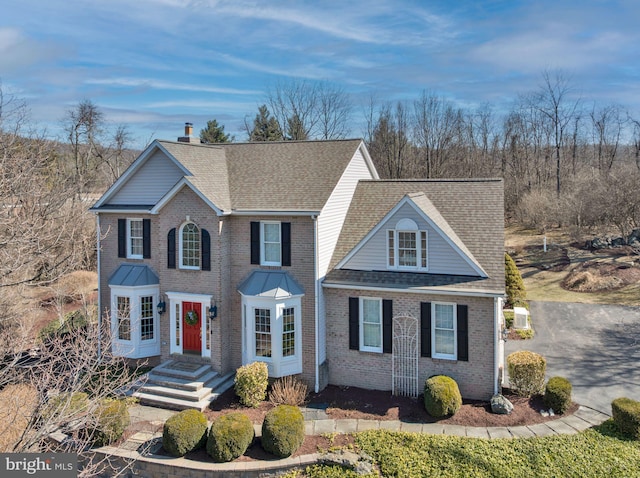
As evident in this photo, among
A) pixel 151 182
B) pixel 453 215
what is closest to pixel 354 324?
pixel 453 215

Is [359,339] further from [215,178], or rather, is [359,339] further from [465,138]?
[465,138]

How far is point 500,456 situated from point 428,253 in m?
6.89

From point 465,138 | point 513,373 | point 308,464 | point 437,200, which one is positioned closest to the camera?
point 308,464

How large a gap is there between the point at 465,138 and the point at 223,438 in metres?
54.8

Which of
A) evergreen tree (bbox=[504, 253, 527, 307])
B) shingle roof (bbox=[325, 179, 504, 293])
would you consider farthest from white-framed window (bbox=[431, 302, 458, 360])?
evergreen tree (bbox=[504, 253, 527, 307])

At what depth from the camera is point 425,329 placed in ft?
52.7

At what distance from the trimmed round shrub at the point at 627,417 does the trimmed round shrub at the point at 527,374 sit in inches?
89.8

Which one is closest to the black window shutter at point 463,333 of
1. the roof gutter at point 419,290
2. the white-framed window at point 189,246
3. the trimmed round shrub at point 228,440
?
the roof gutter at point 419,290

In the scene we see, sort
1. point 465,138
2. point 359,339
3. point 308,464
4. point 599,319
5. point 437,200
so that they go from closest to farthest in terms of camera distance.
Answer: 1. point 308,464
2. point 359,339
3. point 437,200
4. point 599,319
5. point 465,138

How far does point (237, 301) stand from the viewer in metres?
17.8

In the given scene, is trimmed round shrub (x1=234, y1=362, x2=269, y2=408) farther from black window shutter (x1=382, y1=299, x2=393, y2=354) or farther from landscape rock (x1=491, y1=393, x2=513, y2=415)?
landscape rock (x1=491, y1=393, x2=513, y2=415)

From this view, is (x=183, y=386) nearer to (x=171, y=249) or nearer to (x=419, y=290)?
(x=171, y=249)

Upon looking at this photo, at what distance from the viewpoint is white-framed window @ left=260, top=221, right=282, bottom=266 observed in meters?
17.5

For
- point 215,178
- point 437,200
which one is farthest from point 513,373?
point 215,178
